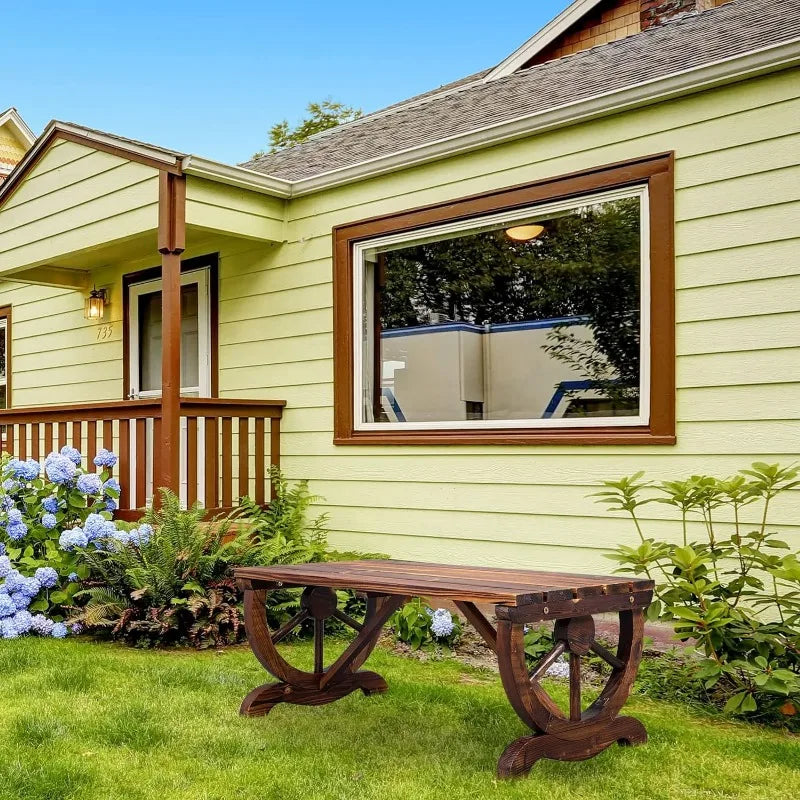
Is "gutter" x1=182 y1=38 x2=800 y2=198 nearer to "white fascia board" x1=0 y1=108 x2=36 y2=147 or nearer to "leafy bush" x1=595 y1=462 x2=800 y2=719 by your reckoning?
"leafy bush" x1=595 y1=462 x2=800 y2=719

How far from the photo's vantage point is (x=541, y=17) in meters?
24.4

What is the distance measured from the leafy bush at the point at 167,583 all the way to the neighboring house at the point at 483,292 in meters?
0.61

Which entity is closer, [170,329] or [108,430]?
[170,329]

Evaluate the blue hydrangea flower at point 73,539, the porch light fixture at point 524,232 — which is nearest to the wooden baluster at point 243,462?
the blue hydrangea flower at point 73,539

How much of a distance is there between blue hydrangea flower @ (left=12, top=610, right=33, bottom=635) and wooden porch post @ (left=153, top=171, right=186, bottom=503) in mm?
989

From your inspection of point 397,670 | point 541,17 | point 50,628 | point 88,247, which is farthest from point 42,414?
point 541,17

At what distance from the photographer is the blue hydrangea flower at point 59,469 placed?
17.1 feet

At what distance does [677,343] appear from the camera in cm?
446

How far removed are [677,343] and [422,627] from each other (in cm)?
196

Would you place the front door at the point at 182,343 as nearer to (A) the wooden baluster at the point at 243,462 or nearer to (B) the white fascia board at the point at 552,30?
(A) the wooden baluster at the point at 243,462

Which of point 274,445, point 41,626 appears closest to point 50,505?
point 41,626

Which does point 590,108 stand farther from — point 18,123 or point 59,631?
point 18,123

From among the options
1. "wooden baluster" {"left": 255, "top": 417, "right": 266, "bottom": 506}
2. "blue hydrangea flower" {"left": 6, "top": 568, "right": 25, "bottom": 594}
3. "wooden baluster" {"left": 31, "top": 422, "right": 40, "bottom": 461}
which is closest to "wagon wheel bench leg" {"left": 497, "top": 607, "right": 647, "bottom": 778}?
"blue hydrangea flower" {"left": 6, "top": 568, "right": 25, "bottom": 594}

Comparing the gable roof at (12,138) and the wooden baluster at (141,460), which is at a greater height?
the gable roof at (12,138)
